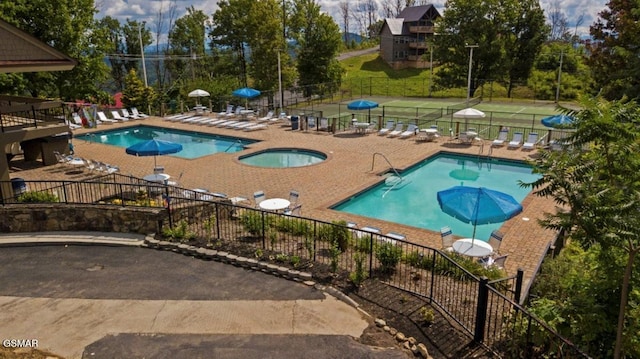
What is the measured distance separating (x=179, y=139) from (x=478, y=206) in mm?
22392

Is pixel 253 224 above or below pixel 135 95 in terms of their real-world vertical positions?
below

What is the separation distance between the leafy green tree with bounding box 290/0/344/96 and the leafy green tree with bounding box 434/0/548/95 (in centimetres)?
1314

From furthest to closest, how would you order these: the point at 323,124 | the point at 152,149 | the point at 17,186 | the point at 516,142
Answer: the point at 323,124 → the point at 516,142 → the point at 152,149 → the point at 17,186

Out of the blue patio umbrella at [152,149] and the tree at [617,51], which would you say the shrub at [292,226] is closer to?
the blue patio umbrella at [152,149]

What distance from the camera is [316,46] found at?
45.6 meters

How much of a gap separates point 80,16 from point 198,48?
87.2ft

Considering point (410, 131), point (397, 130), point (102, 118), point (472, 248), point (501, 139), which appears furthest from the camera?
point (102, 118)

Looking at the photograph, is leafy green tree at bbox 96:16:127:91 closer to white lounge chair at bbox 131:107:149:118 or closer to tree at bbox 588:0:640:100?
white lounge chair at bbox 131:107:149:118

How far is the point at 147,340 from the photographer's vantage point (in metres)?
7.68

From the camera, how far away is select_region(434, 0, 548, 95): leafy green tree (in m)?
49.5

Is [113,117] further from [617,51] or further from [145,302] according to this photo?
[617,51]

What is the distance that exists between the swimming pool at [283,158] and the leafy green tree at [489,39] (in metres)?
31.9

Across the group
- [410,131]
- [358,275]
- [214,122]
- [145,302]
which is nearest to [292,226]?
[358,275]

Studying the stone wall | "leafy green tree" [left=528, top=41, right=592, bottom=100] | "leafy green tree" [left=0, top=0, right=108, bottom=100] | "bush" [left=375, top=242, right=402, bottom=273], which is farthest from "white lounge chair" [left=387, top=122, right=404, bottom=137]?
"leafy green tree" [left=528, top=41, right=592, bottom=100]
